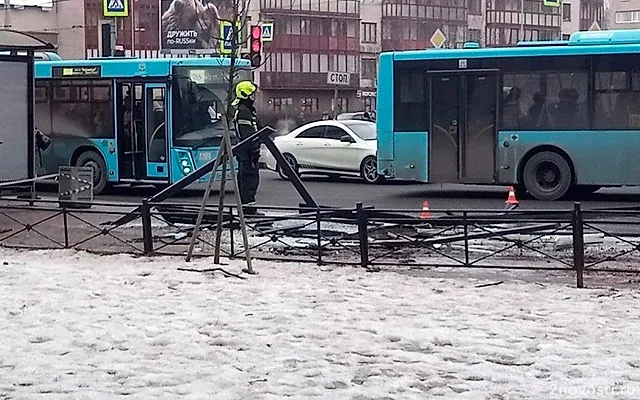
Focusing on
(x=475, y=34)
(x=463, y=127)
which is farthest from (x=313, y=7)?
(x=463, y=127)

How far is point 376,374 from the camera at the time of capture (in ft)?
21.5

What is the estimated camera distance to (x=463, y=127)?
62.6 feet

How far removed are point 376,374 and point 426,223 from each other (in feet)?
14.1

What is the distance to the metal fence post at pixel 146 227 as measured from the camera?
11070 mm

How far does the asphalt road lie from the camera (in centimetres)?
1805

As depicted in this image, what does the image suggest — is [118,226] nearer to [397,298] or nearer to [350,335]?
[397,298]

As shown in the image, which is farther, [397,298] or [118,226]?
[118,226]

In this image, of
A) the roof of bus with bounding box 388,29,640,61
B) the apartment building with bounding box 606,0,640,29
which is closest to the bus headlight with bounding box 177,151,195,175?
the roof of bus with bounding box 388,29,640,61

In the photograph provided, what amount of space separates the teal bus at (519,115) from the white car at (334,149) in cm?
331

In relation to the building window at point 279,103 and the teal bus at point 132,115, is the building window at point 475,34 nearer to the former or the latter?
the building window at point 279,103

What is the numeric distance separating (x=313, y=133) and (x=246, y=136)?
29.0ft

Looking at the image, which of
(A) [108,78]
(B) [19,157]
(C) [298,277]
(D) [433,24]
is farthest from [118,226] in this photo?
(D) [433,24]

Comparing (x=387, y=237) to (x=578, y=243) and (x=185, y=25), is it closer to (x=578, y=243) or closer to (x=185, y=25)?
(x=578, y=243)

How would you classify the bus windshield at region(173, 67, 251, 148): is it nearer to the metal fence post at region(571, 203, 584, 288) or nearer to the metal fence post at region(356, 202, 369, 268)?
the metal fence post at region(356, 202, 369, 268)
